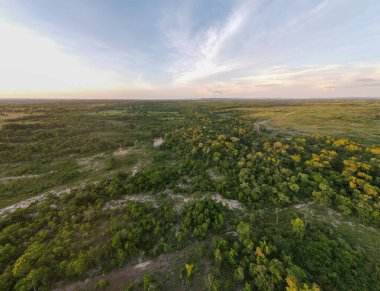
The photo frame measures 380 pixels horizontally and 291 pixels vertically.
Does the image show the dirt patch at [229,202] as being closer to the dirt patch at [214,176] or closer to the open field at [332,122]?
the dirt patch at [214,176]

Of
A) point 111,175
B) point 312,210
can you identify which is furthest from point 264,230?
point 111,175

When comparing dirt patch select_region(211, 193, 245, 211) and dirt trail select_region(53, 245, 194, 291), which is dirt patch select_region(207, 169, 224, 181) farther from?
dirt trail select_region(53, 245, 194, 291)

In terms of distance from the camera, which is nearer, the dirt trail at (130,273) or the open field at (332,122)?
the dirt trail at (130,273)

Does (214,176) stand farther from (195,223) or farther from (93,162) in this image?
(93,162)

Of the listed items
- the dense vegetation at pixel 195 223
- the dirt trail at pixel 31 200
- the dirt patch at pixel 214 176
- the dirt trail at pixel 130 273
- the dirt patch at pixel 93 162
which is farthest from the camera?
the dirt patch at pixel 93 162

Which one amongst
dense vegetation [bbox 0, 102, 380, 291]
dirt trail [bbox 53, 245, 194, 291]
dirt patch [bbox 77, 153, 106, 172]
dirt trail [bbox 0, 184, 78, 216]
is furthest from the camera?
dirt patch [bbox 77, 153, 106, 172]

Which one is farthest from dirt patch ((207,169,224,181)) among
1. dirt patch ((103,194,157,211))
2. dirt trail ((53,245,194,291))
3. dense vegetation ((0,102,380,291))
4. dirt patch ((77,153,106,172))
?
dirt patch ((77,153,106,172))

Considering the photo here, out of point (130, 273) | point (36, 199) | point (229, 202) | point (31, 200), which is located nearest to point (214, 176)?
point (229, 202)

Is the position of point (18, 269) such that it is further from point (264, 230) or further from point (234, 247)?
point (264, 230)

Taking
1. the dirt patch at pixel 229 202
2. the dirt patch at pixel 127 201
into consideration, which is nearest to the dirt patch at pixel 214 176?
the dirt patch at pixel 229 202
